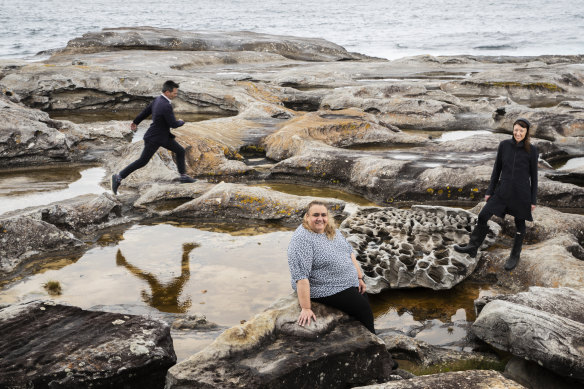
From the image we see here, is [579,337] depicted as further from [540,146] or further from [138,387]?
[540,146]

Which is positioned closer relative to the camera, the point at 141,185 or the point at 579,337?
the point at 579,337

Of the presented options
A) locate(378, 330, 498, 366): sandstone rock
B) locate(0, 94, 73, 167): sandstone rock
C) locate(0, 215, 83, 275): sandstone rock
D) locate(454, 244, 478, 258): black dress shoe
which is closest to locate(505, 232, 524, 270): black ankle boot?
locate(454, 244, 478, 258): black dress shoe

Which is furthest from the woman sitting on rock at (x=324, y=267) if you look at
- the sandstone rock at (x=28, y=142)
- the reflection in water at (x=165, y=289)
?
the sandstone rock at (x=28, y=142)

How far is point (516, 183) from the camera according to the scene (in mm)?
6180

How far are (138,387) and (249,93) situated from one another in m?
14.5

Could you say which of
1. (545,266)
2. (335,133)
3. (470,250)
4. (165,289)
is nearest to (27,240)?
(165,289)

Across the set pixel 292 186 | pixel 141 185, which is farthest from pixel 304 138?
pixel 141 185

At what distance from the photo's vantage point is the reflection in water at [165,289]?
586cm

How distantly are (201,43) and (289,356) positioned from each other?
31.7 meters

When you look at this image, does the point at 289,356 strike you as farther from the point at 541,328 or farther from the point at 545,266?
the point at 545,266

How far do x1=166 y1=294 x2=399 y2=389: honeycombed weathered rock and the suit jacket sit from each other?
541 centimetres

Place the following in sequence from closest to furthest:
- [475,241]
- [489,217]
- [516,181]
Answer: [516,181]
[489,217]
[475,241]

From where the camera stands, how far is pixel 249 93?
58.0 feet

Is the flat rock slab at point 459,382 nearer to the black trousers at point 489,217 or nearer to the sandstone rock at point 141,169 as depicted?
the black trousers at point 489,217
